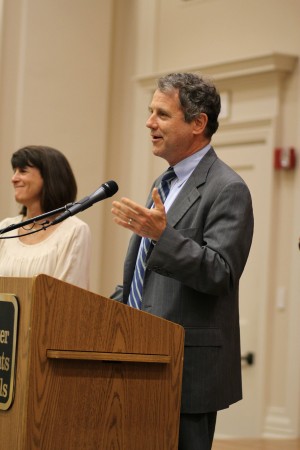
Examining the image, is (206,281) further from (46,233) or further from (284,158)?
(284,158)

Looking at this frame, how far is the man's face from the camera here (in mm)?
3125

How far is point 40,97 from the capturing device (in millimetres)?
7355

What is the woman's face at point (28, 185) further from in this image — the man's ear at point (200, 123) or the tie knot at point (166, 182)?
the man's ear at point (200, 123)

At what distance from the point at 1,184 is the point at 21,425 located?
4741mm

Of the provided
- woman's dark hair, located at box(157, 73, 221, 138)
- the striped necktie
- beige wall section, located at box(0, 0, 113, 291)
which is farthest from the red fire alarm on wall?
the striped necktie

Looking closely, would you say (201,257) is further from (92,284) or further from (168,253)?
(92,284)

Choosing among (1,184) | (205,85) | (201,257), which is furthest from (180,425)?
(1,184)

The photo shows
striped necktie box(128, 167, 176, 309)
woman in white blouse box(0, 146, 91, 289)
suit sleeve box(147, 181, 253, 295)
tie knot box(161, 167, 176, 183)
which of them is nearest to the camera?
suit sleeve box(147, 181, 253, 295)

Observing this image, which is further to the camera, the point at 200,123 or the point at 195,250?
the point at 200,123

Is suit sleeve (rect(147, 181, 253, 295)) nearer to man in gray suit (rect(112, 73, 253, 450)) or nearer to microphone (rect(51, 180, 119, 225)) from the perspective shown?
man in gray suit (rect(112, 73, 253, 450))

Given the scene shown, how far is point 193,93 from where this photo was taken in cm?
317

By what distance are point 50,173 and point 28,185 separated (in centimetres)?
13

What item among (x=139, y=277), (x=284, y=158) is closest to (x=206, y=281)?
(x=139, y=277)

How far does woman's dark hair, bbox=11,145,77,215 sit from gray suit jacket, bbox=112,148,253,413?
54.3 inches
